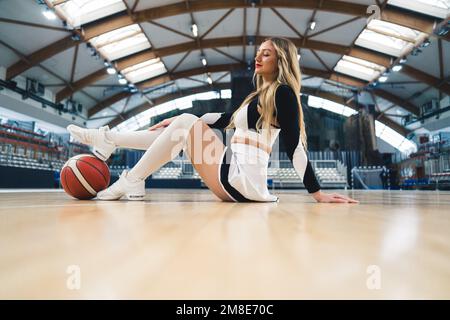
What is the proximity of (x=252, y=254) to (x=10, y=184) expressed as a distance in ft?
18.7

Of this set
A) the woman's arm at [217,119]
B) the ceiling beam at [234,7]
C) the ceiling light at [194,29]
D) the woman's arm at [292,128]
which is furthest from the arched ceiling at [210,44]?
the woman's arm at [292,128]

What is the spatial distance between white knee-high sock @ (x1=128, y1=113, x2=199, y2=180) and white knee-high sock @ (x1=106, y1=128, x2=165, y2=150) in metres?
0.12

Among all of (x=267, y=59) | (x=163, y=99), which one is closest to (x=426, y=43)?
(x=267, y=59)

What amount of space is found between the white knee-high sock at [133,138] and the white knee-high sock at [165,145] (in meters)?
0.12

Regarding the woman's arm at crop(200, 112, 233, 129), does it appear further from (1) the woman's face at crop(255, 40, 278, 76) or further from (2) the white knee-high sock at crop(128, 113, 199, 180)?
(1) the woman's face at crop(255, 40, 278, 76)

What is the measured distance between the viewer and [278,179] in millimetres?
8414

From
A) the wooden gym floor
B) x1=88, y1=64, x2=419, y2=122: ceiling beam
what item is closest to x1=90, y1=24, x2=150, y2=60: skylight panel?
x1=88, y1=64, x2=419, y2=122: ceiling beam

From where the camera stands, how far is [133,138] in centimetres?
129

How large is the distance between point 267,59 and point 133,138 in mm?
628

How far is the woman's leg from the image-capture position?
3.83ft

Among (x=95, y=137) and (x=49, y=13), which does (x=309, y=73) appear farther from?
(x=95, y=137)

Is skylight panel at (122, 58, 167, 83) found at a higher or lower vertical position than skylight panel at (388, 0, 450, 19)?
higher
